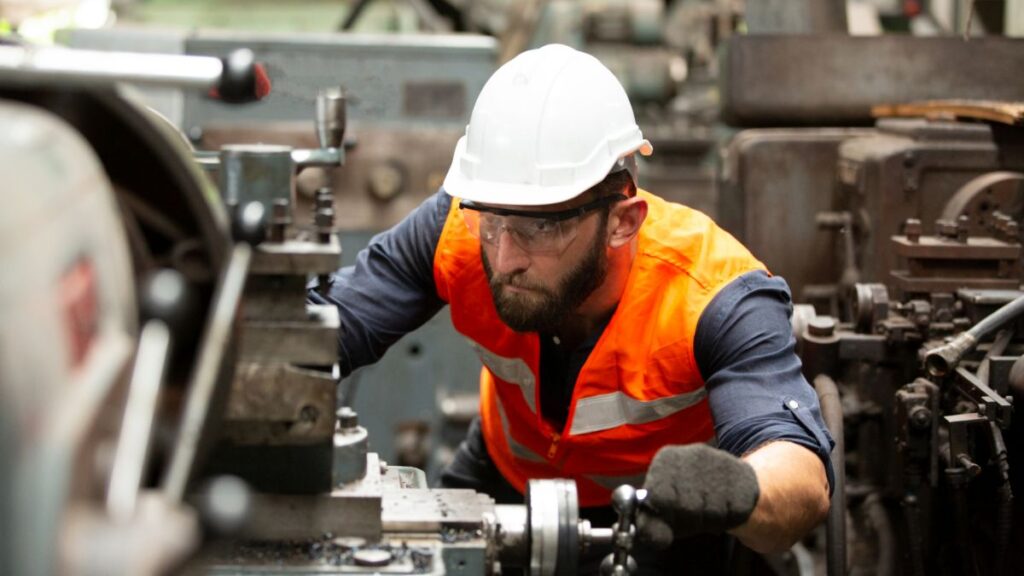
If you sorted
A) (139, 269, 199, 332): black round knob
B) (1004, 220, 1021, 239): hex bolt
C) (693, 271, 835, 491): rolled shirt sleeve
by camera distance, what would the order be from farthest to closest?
(1004, 220, 1021, 239): hex bolt → (693, 271, 835, 491): rolled shirt sleeve → (139, 269, 199, 332): black round knob

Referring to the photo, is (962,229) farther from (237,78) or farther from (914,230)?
(237,78)

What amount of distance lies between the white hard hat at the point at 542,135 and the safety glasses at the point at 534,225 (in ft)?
0.12

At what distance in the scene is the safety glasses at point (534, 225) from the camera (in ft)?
6.57

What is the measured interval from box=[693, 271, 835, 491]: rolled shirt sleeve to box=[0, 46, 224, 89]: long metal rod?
1.01 metres

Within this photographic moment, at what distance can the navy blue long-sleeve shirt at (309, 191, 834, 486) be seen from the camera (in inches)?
74.0

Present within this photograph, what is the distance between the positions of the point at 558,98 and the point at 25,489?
1.31 meters

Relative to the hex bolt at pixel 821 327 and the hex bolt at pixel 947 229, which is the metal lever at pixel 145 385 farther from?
the hex bolt at pixel 947 229

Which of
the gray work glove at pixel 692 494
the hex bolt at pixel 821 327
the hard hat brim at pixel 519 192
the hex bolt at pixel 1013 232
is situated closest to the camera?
the gray work glove at pixel 692 494

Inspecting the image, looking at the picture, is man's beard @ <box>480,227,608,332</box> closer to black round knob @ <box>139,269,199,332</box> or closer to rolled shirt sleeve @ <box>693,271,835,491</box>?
rolled shirt sleeve @ <box>693,271,835,491</box>

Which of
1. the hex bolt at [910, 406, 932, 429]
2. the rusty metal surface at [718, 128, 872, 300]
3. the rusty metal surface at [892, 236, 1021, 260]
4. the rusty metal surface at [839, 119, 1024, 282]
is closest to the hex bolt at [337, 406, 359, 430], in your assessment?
the hex bolt at [910, 406, 932, 429]

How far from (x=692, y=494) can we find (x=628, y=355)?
59cm

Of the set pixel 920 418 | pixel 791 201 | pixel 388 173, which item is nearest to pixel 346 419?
pixel 920 418

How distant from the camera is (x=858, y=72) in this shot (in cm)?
347

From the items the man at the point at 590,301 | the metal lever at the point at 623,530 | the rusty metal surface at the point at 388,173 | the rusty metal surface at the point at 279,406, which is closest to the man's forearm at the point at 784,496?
the man at the point at 590,301
